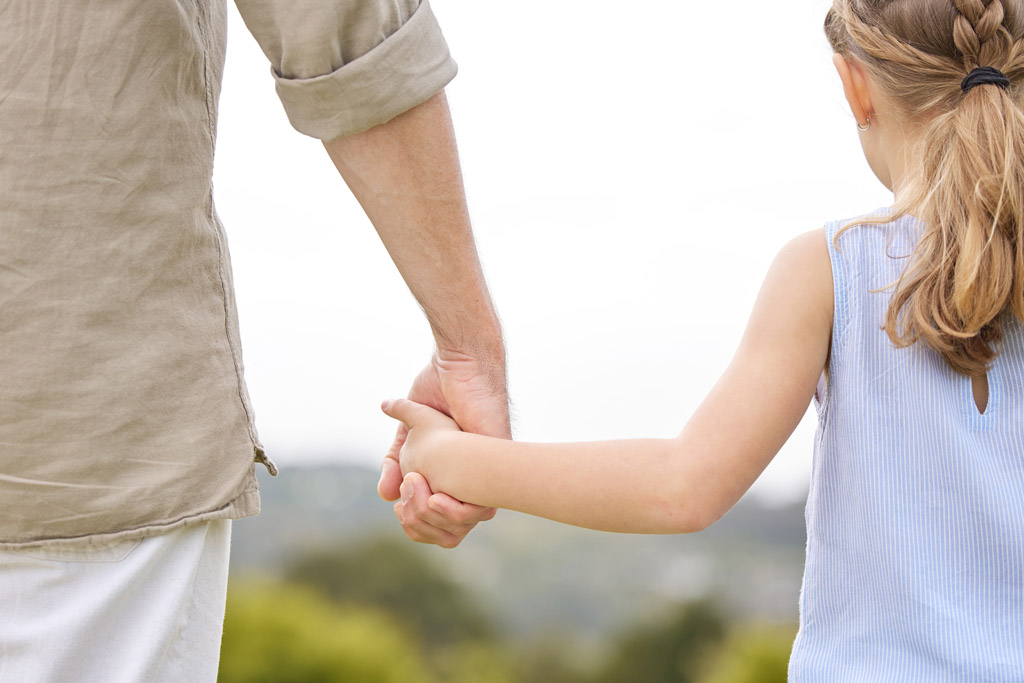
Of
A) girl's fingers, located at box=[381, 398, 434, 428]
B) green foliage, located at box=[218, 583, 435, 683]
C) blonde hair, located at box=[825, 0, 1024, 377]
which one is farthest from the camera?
green foliage, located at box=[218, 583, 435, 683]

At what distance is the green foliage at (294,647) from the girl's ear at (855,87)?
256 inches

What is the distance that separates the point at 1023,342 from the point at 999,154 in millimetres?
266

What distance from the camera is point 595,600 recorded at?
12.8 m

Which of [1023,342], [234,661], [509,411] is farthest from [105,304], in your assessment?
[234,661]

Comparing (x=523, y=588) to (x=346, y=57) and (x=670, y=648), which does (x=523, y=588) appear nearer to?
(x=670, y=648)

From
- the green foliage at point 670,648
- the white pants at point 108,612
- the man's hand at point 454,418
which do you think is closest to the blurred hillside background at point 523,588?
the green foliage at point 670,648

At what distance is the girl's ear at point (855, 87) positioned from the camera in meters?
1.55

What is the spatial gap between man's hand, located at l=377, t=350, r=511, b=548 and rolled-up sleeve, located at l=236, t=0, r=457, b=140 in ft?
1.96

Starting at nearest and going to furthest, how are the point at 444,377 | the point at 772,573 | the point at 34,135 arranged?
the point at 34,135, the point at 444,377, the point at 772,573

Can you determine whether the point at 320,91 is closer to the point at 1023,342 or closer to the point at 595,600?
the point at 1023,342

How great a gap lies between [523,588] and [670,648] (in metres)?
2.85

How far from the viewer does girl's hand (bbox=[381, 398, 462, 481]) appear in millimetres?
1722

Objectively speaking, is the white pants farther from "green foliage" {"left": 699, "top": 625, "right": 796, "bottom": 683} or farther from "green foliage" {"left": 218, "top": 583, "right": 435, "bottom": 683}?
"green foliage" {"left": 699, "top": 625, "right": 796, "bottom": 683}

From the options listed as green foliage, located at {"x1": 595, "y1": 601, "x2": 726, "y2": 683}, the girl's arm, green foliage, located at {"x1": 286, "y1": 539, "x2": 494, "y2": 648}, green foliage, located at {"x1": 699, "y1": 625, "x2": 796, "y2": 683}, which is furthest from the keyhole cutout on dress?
green foliage, located at {"x1": 286, "y1": 539, "x2": 494, "y2": 648}
